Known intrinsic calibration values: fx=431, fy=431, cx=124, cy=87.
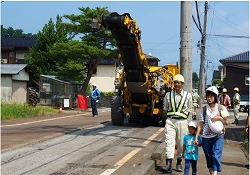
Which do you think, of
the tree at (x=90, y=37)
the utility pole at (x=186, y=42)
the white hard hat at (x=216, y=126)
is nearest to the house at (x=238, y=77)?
the tree at (x=90, y=37)

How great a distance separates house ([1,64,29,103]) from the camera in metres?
30.7

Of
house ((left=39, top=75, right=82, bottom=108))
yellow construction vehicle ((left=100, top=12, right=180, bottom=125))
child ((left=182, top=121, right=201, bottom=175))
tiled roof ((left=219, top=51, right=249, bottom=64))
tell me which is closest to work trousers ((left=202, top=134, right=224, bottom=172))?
child ((left=182, top=121, right=201, bottom=175))

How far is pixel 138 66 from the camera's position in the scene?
15062 millimetres

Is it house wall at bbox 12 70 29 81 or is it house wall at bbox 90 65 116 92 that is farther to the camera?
house wall at bbox 90 65 116 92

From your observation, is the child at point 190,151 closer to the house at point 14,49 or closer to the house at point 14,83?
the house at point 14,83

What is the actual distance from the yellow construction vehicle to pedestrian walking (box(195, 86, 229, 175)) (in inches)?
241

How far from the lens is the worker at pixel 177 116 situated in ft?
27.3

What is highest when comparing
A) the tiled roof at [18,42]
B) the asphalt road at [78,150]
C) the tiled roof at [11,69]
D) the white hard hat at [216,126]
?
the tiled roof at [18,42]

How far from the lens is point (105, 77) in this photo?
52.9 metres

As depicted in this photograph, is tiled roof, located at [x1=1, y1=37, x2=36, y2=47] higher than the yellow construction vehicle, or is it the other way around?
tiled roof, located at [x1=1, y1=37, x2=36, y2=47]

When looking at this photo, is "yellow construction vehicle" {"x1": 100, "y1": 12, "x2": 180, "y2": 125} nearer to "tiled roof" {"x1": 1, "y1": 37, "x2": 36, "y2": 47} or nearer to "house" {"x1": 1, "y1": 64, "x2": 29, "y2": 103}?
"house" {"x1": 1, "y1": 64, "x2": 29, "y2": 103}

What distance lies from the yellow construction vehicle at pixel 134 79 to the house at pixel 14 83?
14883mm

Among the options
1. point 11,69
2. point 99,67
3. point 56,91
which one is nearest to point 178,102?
point 11,69

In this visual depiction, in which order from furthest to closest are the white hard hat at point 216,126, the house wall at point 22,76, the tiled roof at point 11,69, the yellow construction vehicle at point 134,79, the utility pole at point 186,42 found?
the house wall at point 22,76 < the tiled roof at point 11,69 < the yellow construction vehicle at point 134,79 < the utility pole at point 186,42 < the white hard hat at point 216,126
